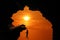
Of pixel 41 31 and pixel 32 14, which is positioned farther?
pixel 32 14

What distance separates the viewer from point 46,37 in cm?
1964

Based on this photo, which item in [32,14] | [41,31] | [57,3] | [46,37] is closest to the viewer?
[57,3]

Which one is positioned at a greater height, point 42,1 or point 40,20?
point 40,20

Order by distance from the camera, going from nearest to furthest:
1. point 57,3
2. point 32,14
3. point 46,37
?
point 57,3
point 46,37
point 32,14

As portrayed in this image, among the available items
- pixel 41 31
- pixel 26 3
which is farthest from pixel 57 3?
pixel 41 31

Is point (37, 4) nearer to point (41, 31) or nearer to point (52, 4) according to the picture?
point (52, 4)

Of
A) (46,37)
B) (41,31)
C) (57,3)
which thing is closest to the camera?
(57,3)

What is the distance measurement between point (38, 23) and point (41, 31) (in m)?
1.34

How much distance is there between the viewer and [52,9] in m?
7.91

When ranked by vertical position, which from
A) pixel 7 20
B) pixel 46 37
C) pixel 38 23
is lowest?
pixel 7 20

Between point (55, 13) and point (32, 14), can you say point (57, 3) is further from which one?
point (32, 14)

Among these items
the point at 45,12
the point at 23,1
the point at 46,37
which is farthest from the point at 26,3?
the point at 46,37

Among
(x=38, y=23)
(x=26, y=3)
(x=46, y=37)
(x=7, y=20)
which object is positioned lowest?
(x=7, y=20)

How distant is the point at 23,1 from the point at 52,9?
90 cm
